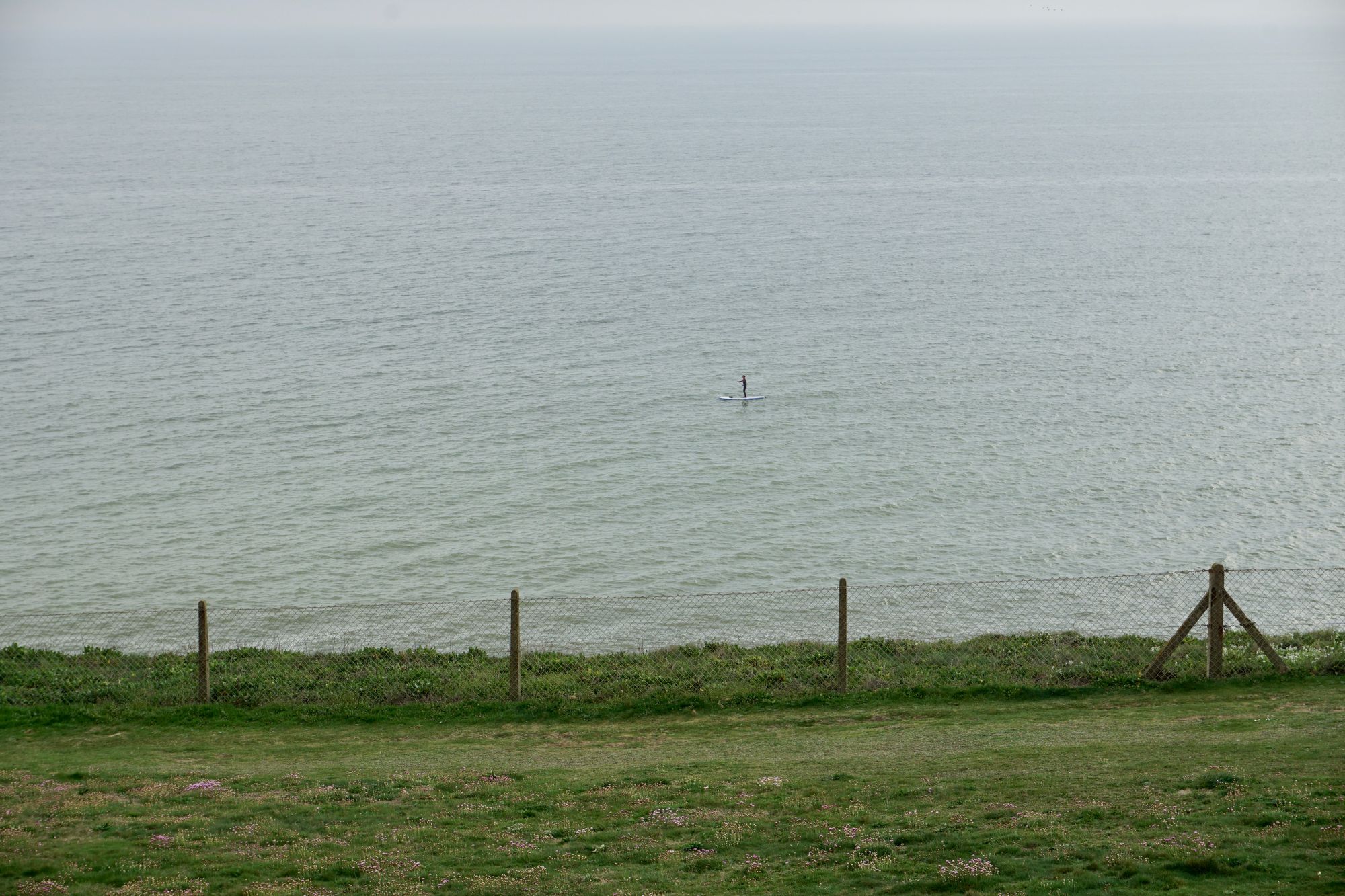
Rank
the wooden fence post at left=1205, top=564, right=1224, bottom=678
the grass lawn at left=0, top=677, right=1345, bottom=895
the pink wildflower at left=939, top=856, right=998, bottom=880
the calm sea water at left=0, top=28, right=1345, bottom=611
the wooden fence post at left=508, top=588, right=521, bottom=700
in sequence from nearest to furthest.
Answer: the pink wildflower at left=939, top=856, right=998, bottom=880 < the grass lawn at left=0, top=677, right=1345, bottom=895 < the wooden fence post at left=1205, top=564, right=1224, bottom=678 < the wooden fence post at left=508, top=588, right=521, bottom=700 < the calm sea water at left=0, top=28, right=1345, bottom=611

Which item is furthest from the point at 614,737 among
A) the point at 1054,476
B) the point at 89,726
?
the point at 1054,476

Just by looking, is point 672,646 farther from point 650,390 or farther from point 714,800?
point 650,390

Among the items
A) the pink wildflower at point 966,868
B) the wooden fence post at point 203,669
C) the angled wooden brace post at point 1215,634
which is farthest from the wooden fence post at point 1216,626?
the wooden fence post at point 203,669

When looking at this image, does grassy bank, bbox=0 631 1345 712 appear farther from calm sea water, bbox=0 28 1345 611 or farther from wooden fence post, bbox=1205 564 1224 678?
calm sea water, bbox=0 28 1345 611

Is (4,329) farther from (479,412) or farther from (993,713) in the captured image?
(993,713)

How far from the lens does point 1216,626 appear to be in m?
18.3

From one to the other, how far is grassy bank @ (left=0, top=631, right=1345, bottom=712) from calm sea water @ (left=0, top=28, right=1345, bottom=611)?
1218 cm

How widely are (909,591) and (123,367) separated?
40.0 metres

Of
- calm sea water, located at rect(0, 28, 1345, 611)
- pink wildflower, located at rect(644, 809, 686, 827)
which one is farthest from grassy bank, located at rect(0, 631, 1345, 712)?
calm sea water, located at rect(0, 28, 1345, 611)

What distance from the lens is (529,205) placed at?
115375 millimetres

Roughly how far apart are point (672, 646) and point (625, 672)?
630 cm

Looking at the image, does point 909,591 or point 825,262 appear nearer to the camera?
point 909,591

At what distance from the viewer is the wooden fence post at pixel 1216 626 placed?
18.0 meters

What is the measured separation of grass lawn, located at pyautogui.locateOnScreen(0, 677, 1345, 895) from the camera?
444 inches
